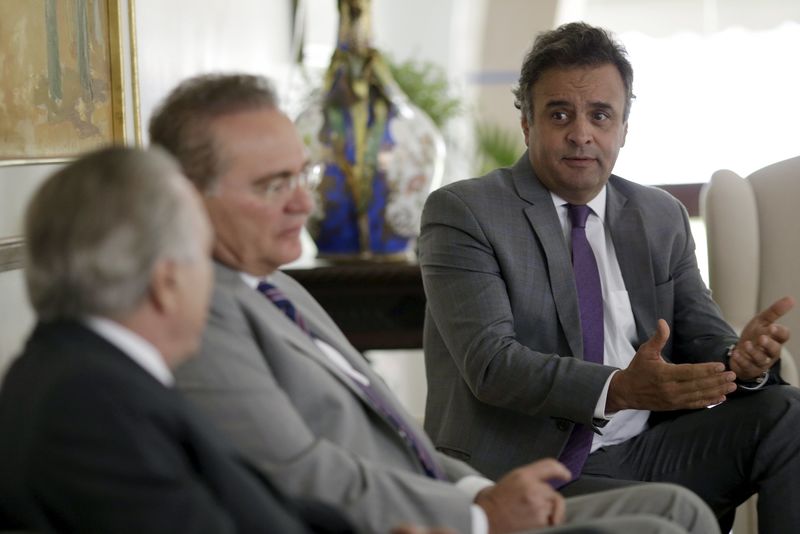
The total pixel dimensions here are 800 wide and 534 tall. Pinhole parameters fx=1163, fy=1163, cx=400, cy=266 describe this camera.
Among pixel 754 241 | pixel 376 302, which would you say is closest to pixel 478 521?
pixel 754 241

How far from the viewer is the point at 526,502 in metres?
1.77

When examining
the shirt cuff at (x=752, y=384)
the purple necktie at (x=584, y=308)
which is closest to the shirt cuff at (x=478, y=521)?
the purple necktie at (x=584, y=308)

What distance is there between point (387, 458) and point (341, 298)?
77.9 inches

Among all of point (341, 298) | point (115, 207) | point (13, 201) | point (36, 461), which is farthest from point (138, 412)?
point (341, 298)

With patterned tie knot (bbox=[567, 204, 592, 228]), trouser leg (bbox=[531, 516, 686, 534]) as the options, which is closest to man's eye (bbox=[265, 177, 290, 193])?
trouser leg (bbox=[531, 516, 686, 534])

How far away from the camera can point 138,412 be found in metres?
1.21

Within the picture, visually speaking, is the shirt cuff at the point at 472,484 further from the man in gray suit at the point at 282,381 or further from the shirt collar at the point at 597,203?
the shirt collar at the point at 597,203

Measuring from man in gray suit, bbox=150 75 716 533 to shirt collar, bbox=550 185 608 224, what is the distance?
3.20ft

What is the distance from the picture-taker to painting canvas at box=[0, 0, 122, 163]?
234 centimetres

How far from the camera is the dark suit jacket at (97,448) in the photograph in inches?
46.0

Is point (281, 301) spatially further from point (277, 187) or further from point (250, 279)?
point (277, 187)

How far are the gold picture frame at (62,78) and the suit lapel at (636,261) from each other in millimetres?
1226

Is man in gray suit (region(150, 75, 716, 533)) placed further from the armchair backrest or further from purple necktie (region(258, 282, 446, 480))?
the armchair backrest

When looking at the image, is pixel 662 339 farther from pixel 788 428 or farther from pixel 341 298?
pixel 341 298
